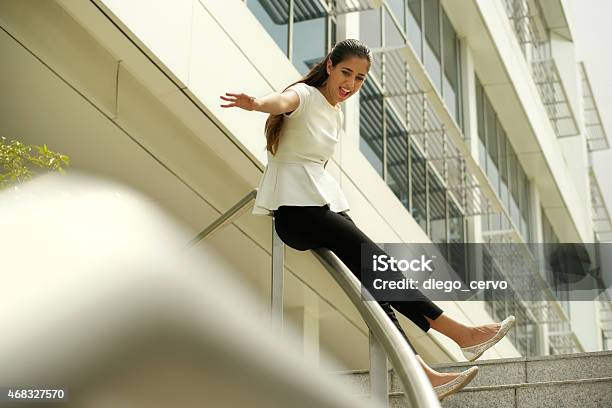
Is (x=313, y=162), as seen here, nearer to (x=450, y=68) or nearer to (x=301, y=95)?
(x=301, y=95)

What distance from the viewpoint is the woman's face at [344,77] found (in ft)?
15.3

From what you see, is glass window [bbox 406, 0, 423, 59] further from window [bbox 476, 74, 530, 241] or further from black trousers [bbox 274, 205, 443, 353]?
black trousers [bbox 274, 205, 443, 353]

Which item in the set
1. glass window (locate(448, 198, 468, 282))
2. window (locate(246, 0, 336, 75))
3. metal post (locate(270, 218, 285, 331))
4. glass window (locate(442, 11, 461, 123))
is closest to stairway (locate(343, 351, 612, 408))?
metal post (locate(270, 218, 285, 331))

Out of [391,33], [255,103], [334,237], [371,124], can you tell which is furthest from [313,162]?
[391,33]

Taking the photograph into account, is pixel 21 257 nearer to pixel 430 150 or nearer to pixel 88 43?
pixel 88 43

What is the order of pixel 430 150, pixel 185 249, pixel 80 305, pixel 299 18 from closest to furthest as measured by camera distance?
pixel 185 249 → pixel 80 305 → pixel 299 18 → pixel 430 150

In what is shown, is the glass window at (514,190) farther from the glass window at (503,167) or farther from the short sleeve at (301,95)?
the short sleeve at (301,95)

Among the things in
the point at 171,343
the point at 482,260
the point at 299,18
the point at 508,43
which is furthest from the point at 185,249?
the point at 508,43

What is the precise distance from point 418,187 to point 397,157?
34.4 inches

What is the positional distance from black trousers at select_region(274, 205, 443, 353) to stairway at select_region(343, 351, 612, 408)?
0.47m

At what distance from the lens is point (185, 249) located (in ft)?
20.2

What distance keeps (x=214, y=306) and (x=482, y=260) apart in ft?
28.7

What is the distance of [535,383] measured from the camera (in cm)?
462

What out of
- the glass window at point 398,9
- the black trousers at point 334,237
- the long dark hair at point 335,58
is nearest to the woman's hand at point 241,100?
the long dark hair at point 335,58
